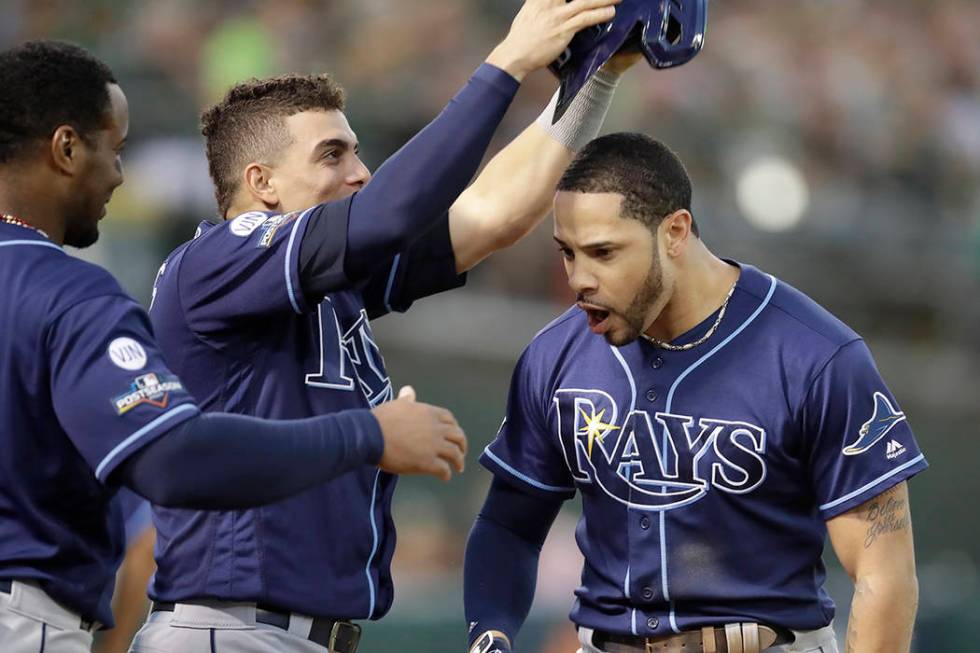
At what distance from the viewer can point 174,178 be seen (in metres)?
9.23

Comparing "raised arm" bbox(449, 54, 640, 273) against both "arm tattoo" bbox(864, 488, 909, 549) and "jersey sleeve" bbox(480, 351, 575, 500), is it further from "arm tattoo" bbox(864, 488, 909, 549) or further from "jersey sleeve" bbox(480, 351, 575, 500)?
"arm tattoo" bbox(864, 488, 909, 549)

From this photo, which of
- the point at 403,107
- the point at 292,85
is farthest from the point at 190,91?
the point at 292,85

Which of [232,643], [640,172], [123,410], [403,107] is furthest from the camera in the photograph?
[403,107]

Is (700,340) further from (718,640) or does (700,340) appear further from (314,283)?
(314,283)

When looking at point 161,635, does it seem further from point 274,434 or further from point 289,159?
point 289,159

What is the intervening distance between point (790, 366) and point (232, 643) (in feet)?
4.95

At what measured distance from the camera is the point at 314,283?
3.53m

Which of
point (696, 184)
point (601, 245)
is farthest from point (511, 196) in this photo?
point (696, 184)

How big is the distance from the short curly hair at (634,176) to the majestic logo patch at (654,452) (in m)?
0.50

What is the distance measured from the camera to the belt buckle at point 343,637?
12.4ft

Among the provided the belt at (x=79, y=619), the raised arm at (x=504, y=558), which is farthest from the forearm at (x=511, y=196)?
the belt at (x=79, y=619)

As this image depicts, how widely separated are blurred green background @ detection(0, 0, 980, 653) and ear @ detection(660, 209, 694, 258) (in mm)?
4769

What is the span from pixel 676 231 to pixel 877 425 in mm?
705

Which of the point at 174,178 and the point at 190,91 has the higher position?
the point at 190,91
